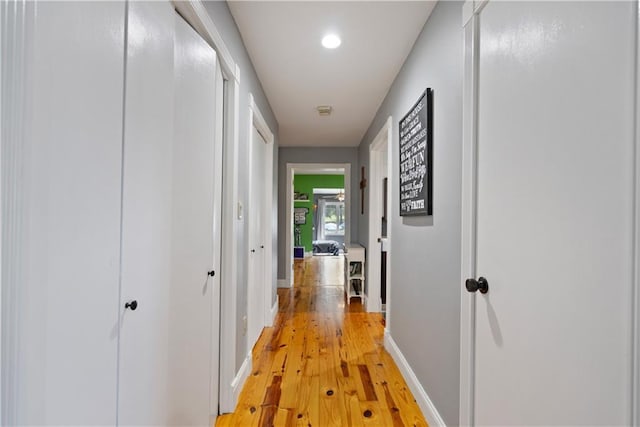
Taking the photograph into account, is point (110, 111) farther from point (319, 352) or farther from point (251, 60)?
point (319, 352)

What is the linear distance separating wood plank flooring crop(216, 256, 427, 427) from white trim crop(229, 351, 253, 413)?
0.15ft

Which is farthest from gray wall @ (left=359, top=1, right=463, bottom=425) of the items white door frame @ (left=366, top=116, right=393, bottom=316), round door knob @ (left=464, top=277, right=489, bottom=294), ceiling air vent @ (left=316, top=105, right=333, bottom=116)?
white door frame @ (left=366, top=116, right=393, bottom=316)

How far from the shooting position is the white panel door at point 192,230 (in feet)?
3.88

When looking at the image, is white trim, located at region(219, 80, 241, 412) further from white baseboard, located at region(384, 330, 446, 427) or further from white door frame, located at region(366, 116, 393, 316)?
white door frame, located at region(366, 116, 393, 316)

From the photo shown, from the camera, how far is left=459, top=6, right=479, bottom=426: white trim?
3.99 ft

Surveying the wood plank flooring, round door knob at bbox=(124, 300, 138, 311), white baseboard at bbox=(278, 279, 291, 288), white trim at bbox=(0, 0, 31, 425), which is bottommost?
the wood plank flooring

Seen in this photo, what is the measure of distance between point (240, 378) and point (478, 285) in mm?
1619

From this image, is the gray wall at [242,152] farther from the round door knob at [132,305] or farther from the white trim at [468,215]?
the white trim at [468,215]

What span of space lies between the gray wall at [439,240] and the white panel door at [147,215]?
1.25 metres

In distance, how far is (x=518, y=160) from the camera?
95 centimetres

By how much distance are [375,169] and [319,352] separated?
224 centimetres

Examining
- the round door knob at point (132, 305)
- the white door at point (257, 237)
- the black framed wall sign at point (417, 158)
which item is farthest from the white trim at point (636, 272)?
Result: the white door at point (257, 237)

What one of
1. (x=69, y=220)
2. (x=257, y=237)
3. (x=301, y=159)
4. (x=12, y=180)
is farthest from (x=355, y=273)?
(x=12, y=180)

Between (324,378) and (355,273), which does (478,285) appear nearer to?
(324,378)
